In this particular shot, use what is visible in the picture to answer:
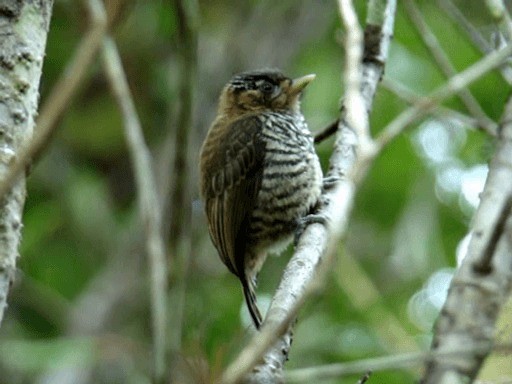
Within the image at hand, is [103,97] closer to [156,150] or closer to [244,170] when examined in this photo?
[156,150]

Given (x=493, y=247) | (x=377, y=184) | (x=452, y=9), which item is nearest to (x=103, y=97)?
(x=377, y=184)

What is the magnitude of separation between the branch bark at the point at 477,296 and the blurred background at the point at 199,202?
349 cm

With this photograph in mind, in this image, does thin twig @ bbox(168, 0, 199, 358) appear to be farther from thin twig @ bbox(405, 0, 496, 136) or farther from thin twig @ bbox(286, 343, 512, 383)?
thin twig @ bbox(405, 0, 496, 136)

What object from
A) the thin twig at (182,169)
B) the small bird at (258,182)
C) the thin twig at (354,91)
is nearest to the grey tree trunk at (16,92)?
the thin twig at (182,169)

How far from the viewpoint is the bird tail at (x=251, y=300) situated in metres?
3.95

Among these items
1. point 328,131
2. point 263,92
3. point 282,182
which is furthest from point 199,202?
point 328,131

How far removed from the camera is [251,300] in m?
4.12

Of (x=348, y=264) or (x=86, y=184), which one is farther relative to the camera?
(x=86, y=184)

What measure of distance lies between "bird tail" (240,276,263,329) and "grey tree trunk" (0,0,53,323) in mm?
1664

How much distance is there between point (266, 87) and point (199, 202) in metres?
0.96

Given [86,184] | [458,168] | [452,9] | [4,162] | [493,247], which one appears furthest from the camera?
[86,184]

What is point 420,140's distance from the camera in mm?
6855

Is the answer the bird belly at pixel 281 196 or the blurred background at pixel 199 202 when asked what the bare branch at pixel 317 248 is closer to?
the bird belly at pixel 281 196

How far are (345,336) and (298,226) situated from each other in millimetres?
2131
